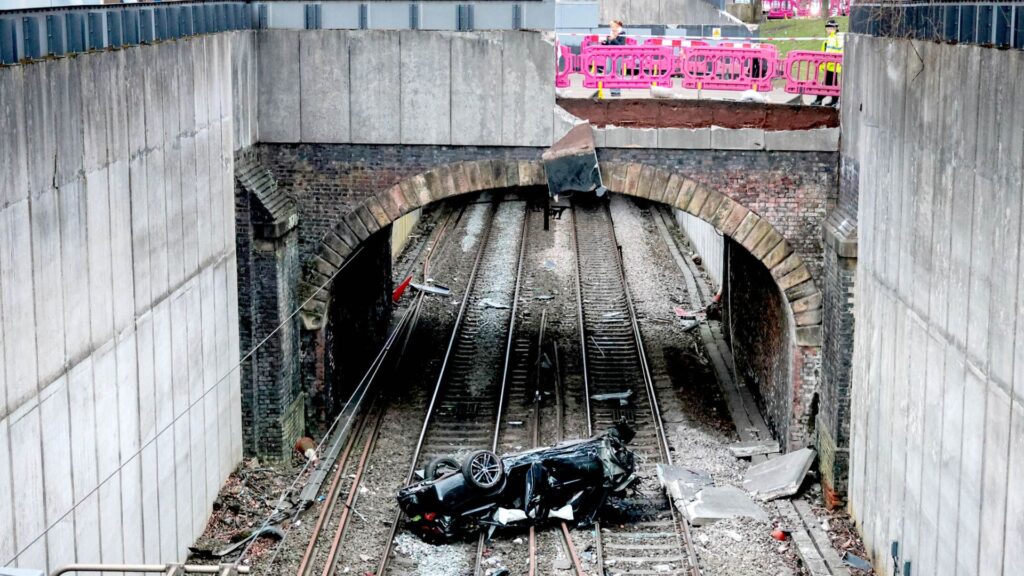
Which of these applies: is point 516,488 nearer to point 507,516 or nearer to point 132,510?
point 507,516

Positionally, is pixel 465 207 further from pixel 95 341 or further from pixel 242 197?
pixel 95 341

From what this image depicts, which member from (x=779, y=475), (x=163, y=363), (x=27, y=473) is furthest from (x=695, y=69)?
(x=27, y=473)

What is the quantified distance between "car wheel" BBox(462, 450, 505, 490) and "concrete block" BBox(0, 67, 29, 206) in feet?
20.5

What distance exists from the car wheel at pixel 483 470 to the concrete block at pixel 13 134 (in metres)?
6.26

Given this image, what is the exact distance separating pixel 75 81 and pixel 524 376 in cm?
1119

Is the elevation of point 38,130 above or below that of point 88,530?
above

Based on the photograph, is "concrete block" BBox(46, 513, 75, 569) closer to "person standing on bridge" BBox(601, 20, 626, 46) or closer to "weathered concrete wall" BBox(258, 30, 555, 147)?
"weathered concrete wall" BBox(258, 30, 555, 147)

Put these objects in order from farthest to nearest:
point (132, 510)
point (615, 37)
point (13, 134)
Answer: point (615, 37) < point (132, 510) < point (13, 134)

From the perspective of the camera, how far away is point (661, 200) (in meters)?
17.3

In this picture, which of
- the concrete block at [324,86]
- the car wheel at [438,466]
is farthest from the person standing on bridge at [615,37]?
the car wheel at [438,466]

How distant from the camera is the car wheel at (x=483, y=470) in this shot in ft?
48.6

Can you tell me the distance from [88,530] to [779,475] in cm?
852

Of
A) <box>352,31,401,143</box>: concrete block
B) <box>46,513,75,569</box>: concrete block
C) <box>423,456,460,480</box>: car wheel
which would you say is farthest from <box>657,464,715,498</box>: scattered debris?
<box>46,513,75,569</box>: concrete block

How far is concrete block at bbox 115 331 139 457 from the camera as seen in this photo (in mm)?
12016
